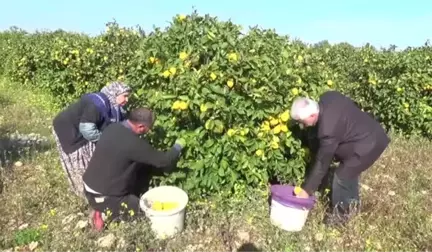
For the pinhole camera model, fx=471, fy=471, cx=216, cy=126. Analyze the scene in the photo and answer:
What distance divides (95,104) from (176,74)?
0.84 meters

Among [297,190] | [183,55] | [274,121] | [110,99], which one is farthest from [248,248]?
[110,99]

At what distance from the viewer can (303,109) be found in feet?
12.2

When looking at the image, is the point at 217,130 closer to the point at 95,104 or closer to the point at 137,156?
the point at 137,156

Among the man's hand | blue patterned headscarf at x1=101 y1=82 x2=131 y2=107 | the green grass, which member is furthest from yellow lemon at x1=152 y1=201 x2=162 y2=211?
blue patterned headscarf at x1=101 y1=82 x2=131 y2=107

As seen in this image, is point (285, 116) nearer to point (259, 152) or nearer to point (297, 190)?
point (259, 152)

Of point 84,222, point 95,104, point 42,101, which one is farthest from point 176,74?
point 42,101

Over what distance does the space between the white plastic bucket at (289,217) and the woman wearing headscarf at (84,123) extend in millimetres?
1708

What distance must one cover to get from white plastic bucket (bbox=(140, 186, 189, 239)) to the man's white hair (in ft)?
3.81

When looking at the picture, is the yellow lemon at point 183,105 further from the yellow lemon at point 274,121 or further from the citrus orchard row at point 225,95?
the yellow lemon at point 274,121

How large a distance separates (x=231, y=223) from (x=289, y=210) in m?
0.53

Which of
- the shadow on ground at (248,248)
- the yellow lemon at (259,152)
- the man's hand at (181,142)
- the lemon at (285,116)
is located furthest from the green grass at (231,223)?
the lemon at (285,116)

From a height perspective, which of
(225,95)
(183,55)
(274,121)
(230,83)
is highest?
(183,55)

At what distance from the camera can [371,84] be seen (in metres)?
7.64

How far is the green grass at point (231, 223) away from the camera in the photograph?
3707 mm
